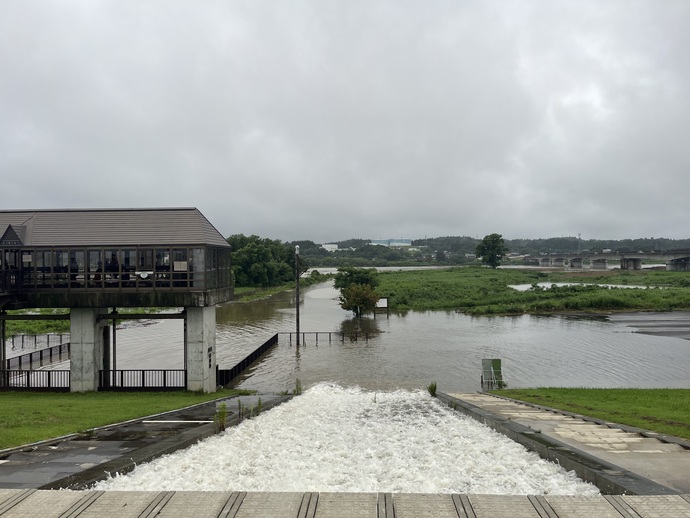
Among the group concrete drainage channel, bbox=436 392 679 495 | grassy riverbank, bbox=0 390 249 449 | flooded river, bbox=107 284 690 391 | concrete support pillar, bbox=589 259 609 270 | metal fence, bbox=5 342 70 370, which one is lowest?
flooded river, bbox=107 284 690 391

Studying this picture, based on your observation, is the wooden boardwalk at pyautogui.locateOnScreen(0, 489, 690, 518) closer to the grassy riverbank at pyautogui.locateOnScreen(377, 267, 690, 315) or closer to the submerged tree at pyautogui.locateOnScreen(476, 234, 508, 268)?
the grassy riverbank at pyautogui.locateOnScreen(377, 267, 690, 315)

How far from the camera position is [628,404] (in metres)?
16.8

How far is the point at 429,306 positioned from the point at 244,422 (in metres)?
50.5

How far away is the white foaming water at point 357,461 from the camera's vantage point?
8828 millimetres

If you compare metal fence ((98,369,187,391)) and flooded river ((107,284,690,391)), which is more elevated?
metal fence ((98,369,187,391))

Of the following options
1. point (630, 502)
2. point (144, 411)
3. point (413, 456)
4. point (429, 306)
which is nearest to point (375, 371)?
point (144, 411)

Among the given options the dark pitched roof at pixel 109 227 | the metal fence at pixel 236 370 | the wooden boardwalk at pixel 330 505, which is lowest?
the metal fence at pixel 236 370

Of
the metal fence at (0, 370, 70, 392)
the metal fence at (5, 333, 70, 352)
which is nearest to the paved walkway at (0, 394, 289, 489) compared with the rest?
the metal fence at (0, 370, 70, 392)

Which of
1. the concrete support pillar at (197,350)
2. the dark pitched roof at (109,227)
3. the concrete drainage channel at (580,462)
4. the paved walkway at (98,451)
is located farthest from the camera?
the dark pitched roof at (109,227)

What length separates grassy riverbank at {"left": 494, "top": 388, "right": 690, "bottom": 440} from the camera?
42.0 feet

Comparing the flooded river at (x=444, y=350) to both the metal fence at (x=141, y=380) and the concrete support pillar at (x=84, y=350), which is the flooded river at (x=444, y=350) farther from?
the concrete support pillar at (x=84, y=350)

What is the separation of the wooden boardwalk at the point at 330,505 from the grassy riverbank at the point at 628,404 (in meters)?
5.54

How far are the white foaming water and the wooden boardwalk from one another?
49.1 inches

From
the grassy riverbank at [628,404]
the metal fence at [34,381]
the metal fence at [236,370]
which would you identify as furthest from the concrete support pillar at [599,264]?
the metal fence at [34,381]
